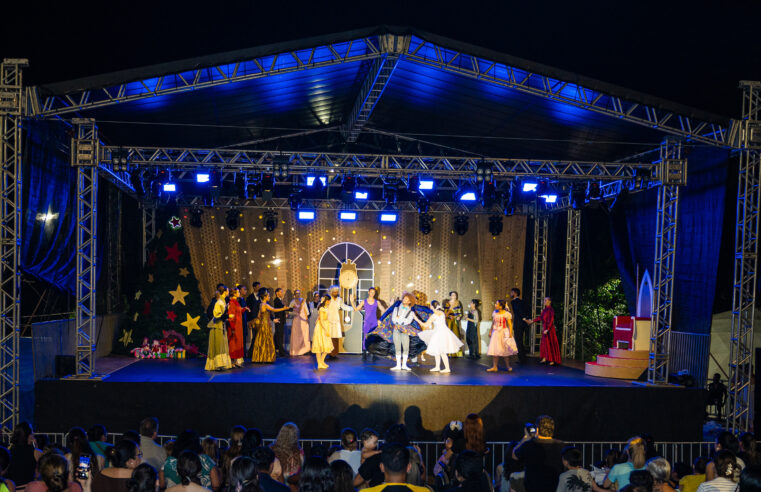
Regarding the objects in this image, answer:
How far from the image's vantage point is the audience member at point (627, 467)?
19.3 ft

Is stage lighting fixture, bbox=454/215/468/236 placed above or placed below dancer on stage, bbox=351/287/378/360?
above

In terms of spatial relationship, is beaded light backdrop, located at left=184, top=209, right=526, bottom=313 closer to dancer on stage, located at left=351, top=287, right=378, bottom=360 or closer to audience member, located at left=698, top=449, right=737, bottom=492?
dancer on stage, located at left=351, top=287, right=378, bottom=360

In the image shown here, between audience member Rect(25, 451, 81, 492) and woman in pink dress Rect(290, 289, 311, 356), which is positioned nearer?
audience member Rect(25, 451, 81, 492)

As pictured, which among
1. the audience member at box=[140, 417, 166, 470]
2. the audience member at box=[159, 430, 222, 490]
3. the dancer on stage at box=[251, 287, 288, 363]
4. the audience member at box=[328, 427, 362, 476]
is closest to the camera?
the audience member at box=[159, 430, 222, 490]

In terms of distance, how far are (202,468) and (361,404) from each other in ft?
19.3

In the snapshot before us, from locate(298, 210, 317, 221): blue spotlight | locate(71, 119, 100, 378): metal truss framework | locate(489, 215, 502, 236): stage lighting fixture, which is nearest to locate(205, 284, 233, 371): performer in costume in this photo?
locate(71, 119, 100, 378): metal truss framework

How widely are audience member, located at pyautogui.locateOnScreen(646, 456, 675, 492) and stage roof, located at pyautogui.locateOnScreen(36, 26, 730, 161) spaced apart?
6.59m

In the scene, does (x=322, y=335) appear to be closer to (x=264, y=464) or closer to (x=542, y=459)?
(x=542, y=459)

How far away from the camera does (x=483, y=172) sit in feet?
40.9

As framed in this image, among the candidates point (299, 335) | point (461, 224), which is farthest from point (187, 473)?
point (461, 224)

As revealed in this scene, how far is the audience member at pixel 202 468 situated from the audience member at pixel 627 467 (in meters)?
3.31

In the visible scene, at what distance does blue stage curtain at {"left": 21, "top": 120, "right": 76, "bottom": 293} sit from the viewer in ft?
33.7

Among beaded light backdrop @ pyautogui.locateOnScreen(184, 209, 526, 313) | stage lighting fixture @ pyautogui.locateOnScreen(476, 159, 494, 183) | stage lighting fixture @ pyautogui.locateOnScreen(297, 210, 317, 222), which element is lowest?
beaded light backdrop @ pyautogui.locateOnScreen(184, 209, 526, 313)

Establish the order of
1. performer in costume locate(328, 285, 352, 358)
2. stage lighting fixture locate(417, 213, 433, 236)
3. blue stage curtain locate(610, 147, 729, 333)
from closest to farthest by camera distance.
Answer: blue stage curtain locate(610, 147, 729, 333)
performer in costume locate(328, 285, 352, 358)
stage lighting fixture locate(417, 213, 433, 236)
